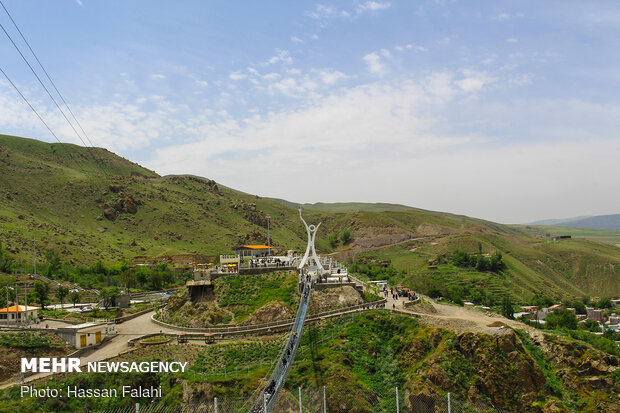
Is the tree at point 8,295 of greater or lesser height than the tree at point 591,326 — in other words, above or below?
above

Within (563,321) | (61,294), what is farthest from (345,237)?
(563,321)

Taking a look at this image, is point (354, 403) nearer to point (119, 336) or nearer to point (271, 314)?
point (271, 314)

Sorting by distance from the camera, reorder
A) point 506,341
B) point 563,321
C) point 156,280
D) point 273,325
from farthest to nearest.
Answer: point 156,280 → point 563,321 → point 273,325 → point 506,341

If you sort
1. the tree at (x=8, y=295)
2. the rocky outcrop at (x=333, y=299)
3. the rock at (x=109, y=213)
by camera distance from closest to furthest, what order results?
the rocky outcrop at (x=333, y=299), the tree at (x=8, y=295), the rock at (x=109, y=213)

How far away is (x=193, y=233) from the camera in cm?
12194

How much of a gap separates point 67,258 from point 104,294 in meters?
37.2

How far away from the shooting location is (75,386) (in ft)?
107

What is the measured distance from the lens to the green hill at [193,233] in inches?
3884

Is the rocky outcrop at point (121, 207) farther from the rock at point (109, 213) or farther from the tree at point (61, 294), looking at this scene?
the tree at point (61, 294)

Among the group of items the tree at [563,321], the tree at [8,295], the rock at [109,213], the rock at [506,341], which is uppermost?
the rock at [109,213]

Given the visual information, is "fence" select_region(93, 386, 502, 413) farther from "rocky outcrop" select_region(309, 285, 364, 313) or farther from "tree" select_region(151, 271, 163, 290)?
"tree" select_region(151, 271, 163, 290)

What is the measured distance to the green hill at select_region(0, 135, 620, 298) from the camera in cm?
9864

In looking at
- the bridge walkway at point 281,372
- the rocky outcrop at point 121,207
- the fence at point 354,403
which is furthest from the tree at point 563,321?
the rocky outcrop at point 121,207

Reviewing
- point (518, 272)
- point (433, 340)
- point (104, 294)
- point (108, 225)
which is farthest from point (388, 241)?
point (433, 340)
